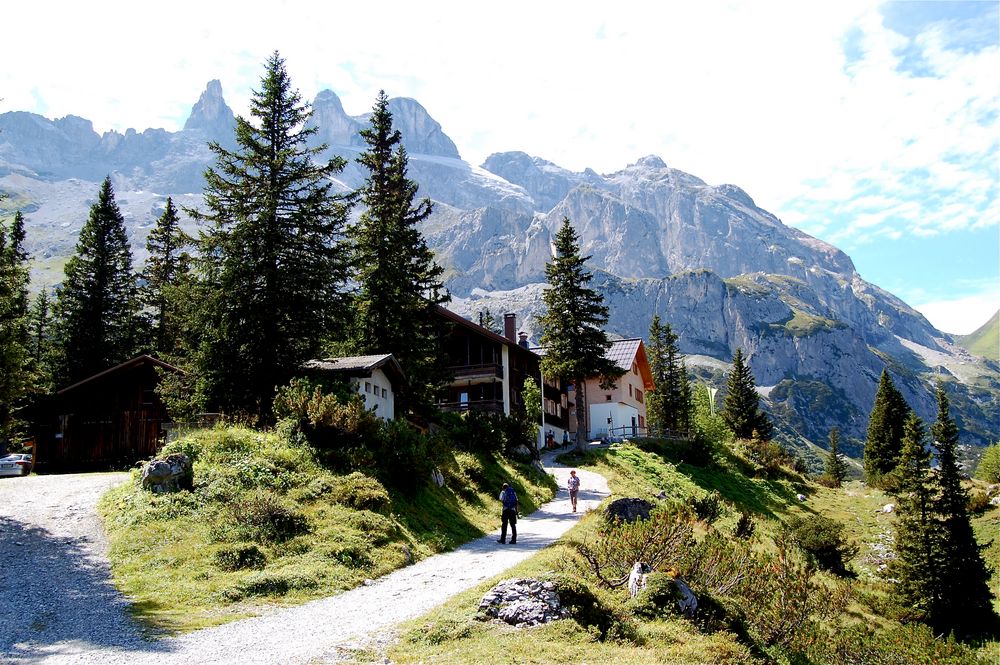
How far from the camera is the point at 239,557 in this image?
1714 cm

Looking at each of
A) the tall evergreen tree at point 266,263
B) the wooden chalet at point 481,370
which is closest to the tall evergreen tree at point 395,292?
the tall evergreen tree at point 266,263

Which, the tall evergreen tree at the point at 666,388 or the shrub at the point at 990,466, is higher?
the tall evergreen tree at the point at 666,388

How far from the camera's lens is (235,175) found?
1300 inches

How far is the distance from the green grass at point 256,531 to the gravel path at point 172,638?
0.56 m

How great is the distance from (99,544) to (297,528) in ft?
16.1

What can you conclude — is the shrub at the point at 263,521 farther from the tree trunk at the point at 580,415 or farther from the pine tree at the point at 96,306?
the pine tree at the point at 96,306

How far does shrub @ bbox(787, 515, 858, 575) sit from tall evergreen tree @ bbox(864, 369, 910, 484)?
117 ft

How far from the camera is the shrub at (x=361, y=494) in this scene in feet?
70.4

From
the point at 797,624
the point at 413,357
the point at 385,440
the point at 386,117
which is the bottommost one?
the point at 797,624

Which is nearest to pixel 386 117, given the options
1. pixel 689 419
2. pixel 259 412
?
pixel 259 412

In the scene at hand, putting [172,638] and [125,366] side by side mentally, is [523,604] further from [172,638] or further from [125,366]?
[125,366]

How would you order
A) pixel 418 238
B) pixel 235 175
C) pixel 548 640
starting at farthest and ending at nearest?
1. pixel 418 238
2. pixel 235 175
3. pixel 548 640

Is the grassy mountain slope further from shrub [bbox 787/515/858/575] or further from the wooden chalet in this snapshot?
the wooden chalet

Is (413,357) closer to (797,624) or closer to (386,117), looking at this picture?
(386,117)
